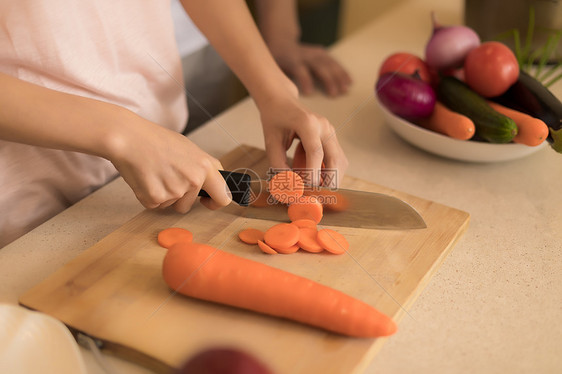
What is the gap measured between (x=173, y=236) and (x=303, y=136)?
0.95ft

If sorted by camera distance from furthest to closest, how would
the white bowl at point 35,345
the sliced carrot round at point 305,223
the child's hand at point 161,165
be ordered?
the sliced carrot round at point 305,223
the child's hand at point 161,165
the white bowl at point 35,345

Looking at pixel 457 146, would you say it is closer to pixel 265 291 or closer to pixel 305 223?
pixel 305 223

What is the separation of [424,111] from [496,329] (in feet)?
1.61

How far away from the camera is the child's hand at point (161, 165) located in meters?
0.73

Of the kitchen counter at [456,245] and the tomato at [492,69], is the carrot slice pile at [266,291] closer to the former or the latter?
the kitchen counter at [456,245]

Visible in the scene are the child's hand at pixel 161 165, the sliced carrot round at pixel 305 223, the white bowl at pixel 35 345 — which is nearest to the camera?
the white bowl at pixel 35 345

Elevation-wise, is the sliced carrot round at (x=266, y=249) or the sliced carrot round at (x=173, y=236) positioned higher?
the sliced carrot round at (x=173, y=236)

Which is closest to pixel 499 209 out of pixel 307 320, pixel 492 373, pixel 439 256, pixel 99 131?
pixel 439 256

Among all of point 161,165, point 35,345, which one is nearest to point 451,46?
point 161,165

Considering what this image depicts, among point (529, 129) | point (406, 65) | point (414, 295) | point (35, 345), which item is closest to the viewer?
point (35, 345)

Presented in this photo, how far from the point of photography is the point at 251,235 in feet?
2.74

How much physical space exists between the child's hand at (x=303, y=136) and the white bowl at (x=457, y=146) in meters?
0.21

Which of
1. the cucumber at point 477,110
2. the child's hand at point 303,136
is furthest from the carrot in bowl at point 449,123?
the child's hand at point 303,136

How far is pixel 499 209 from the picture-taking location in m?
0.98
